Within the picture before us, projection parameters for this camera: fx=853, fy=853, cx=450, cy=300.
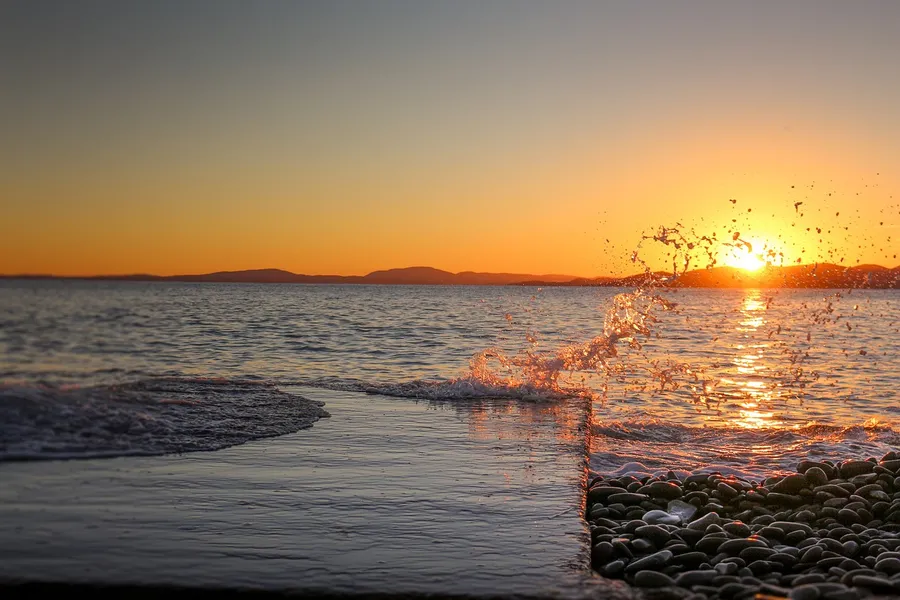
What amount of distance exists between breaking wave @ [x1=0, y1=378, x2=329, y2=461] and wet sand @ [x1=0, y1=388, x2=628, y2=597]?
575mm

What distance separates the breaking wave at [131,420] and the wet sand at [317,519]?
575 millimetres

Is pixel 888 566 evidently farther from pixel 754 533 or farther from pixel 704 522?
pixel 704 522

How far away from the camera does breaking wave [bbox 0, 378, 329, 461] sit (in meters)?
8.81

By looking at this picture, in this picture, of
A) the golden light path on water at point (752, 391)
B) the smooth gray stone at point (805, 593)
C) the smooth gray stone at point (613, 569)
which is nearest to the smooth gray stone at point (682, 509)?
the smooth gray stone at point (613, 569)

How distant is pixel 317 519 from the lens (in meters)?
6.14

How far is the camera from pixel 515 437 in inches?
401

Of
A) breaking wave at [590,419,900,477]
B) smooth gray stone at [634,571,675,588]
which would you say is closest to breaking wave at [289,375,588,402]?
breaking wave at [590,419,900,477]

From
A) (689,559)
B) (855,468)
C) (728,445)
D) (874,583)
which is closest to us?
(874,583)

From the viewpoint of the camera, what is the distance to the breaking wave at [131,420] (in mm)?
8812

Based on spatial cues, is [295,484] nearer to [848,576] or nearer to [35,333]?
[848,576]

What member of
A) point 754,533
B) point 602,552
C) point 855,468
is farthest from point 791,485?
point 602,552

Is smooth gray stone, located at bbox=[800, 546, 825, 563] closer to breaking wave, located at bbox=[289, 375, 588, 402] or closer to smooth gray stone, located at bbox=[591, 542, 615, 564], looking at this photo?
smooth gray stone, located at bbox=[591, 542, 615, 564]

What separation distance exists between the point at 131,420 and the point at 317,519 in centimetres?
499

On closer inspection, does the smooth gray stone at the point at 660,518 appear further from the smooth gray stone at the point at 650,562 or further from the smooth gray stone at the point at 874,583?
the smooth gray stone at the point at 874,583
